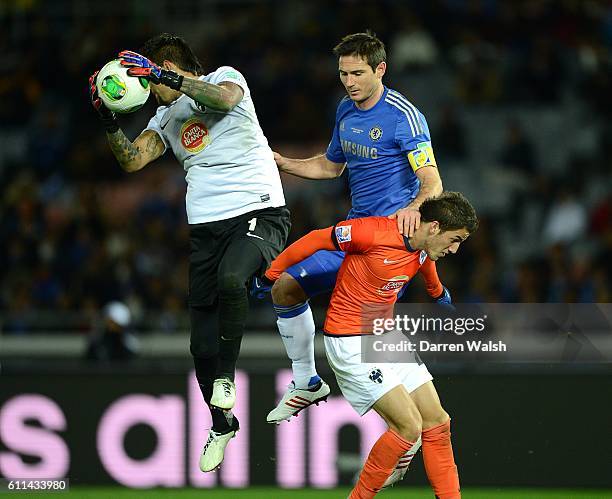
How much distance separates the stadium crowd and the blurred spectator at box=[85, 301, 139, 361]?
0.66m

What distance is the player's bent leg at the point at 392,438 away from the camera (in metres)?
6.74

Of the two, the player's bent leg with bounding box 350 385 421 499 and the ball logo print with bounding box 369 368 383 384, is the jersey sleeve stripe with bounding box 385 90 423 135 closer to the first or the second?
the ball logo print with bounding box 369 368 383 384

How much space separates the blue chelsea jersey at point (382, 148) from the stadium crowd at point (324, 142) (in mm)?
4024

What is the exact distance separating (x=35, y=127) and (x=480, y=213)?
542 cm

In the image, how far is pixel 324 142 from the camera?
13352 mm

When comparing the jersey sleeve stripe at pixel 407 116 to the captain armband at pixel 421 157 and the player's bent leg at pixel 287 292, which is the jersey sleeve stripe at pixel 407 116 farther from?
the player's bent leg at pixel 287 292

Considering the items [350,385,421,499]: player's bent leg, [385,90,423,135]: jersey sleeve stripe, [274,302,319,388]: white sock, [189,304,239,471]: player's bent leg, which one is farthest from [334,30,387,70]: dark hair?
[350,385,421,499]: player's bent leg

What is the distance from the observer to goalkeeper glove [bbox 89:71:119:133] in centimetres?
654

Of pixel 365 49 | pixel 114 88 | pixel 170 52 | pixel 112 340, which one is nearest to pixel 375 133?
pixel 365 49

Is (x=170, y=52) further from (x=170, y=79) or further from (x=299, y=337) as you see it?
(x=299, y=337)

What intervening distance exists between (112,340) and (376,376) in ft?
12.7

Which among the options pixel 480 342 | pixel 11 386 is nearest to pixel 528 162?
pixel 480 342

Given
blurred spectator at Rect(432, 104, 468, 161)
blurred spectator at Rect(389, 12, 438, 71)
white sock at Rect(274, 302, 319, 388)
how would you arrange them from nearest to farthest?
1. white sock at Rect(274, 302, 319, 388)
2. blurred spectator at Rect(432, 104, 468, 161)
3. blurred spectator at Rect(389, 12, 438, 71)

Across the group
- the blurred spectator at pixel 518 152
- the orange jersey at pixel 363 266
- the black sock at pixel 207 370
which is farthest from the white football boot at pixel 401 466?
the blurred spectator at pixel 518 152
